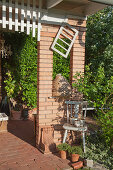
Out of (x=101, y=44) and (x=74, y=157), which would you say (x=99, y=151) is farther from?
(x=101, y=44)

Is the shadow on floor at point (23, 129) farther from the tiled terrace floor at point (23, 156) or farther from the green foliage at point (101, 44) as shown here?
the green foliage at point (101, 44)

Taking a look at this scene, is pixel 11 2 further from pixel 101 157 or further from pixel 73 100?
pixel 101 157

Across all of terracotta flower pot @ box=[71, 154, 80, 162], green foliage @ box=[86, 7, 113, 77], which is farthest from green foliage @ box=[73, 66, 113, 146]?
green foliage @ box=[86, 7, 113, 77]

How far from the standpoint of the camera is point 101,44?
21.9ft

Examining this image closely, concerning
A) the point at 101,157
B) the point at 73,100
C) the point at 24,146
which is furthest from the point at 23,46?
the point at 101,157

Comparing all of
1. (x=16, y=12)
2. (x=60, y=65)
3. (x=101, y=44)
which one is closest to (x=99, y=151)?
(x=16, y=12)

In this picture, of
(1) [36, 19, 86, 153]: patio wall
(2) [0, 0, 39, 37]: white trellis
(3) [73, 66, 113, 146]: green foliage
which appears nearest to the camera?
(2) [0, 0, 39, 37]: white trellis

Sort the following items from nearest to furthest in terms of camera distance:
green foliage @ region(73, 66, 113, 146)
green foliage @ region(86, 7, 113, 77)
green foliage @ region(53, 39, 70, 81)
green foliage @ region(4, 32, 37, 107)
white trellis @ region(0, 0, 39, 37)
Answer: white trellis @ region(0, 0, 39, 37), green foliage @ region(73, 66, 113, 146), green foliage @ region(4, 32, 37, 107), green foliage @ region(86, 7, 113, 77), green foliage @ region(53, 39, 70, 81)

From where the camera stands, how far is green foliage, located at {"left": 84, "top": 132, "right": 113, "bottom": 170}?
3.33 m

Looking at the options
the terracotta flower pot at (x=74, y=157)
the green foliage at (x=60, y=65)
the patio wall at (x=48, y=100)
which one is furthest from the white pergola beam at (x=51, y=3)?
the green foliage at (x=60, y=65)

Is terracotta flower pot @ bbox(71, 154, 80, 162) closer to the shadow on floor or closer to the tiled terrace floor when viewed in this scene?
the tiled terrace floor

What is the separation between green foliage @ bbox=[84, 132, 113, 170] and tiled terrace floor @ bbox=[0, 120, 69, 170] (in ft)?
1.73

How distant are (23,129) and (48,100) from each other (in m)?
1.97

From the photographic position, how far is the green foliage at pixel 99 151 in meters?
3.33
